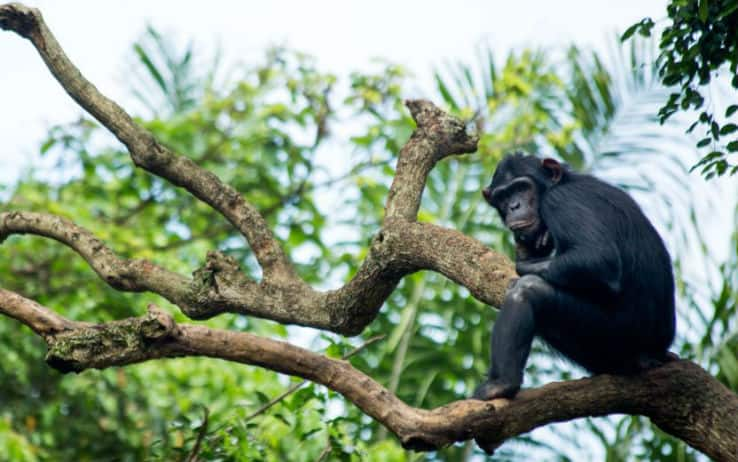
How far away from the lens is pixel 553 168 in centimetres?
563

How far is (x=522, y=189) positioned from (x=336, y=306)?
4.26 feet

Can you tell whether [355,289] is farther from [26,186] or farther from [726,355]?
[26,186]

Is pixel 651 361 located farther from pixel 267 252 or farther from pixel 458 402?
pixel 267 252

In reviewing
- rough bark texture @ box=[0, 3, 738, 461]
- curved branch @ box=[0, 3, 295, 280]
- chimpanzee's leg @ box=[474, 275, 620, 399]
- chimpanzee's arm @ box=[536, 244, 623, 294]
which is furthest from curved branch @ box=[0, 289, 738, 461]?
curved branch @ box=[0, 3, 295, 280]

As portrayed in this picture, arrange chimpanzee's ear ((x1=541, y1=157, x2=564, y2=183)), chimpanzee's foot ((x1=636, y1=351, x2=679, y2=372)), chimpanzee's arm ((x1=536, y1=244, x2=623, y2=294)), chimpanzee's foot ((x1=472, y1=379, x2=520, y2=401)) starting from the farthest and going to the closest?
chimpanzee's ear ((x1=541, y1=157, x2=564, y2=183)) → chimpanzee's arm ((x1=536, y1=244, x2=623, y2=294)) → chimpanzee's foot ((x1=636, y1=351, x2=679, y2=372)) → chimpanzee's foot ((x1=472, y1=379, x2=520, y2=401))

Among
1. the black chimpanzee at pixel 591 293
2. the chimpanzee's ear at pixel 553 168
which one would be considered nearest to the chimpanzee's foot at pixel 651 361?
the black chimpanzee at pixel 591 293

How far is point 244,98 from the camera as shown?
39.3ft

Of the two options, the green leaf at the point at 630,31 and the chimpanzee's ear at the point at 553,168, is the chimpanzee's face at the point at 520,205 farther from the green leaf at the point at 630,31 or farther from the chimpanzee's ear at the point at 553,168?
the green leaf at the point at 630,31

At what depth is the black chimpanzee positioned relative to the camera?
15.0 ft

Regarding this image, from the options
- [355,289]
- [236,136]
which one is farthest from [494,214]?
[355,289]

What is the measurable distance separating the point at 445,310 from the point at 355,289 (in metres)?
3.73

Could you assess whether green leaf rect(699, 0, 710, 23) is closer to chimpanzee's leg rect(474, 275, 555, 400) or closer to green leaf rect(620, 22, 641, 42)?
green leaf rect(620, 22, 641, 42)

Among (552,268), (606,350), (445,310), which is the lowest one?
(606,350)

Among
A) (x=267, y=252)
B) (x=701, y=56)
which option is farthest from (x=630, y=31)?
(x=267, y=252)
